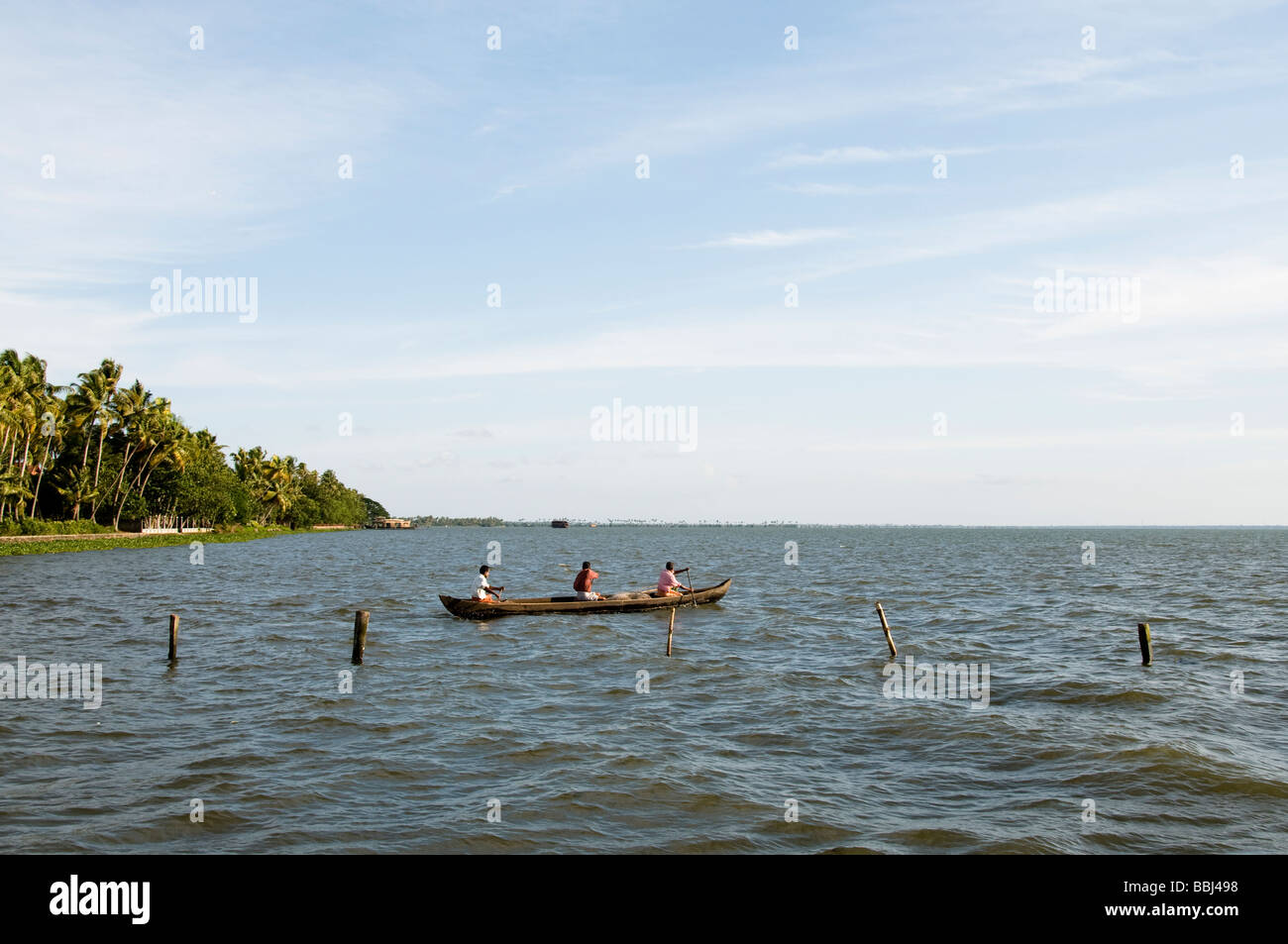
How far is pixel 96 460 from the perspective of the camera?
83.9 m

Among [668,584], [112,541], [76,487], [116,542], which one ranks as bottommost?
[116,542]

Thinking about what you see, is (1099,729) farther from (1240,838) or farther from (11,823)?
(11,823)

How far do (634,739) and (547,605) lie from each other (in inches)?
697

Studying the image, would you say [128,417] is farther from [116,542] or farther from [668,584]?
[668,584]

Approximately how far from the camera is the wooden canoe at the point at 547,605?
32719 mm

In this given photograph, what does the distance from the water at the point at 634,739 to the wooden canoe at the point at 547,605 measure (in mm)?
587

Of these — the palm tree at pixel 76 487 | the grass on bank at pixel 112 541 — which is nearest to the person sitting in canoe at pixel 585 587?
the grass on bank at pixel 112 541

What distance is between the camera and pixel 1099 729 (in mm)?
16906

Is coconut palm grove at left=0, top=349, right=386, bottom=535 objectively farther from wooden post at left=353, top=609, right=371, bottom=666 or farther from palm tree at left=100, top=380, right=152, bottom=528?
wooden post at left=353, top=609, right=371, bottom=666

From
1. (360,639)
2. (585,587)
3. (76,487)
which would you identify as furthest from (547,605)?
(76,487)

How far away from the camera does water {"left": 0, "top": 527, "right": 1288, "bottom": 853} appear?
453 inches
